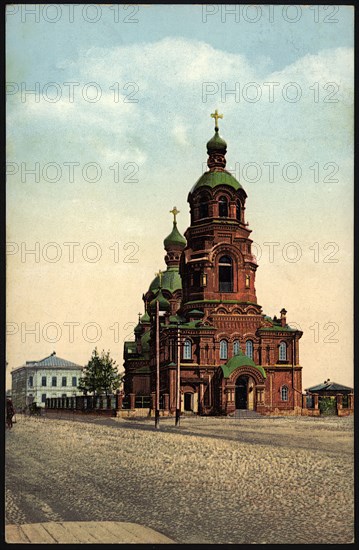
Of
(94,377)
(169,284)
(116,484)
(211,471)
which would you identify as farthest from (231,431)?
(169,284)

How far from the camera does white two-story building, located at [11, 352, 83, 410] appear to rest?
15844mm

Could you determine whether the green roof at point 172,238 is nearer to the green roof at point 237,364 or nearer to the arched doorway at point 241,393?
the arched doorway at point 241,393

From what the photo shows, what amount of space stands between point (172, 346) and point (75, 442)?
16521 millimetres

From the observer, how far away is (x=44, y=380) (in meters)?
19.3

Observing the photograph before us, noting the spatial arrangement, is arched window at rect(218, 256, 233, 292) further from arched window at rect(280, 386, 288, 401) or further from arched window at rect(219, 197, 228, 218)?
arched window at rect(280, 386, 288, 401)

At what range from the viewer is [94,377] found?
21.2 metres

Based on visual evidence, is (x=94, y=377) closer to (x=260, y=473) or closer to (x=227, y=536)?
(x=260, y=473)

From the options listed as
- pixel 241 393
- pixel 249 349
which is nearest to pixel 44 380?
pixel 241 393

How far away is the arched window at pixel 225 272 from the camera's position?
126 ft

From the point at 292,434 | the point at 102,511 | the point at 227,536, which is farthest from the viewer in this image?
the point at 292,434

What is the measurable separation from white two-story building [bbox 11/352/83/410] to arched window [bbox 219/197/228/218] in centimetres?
1325

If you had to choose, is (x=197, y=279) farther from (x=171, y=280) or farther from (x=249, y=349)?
(x=171, y=280)

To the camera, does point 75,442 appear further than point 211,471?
Yes
